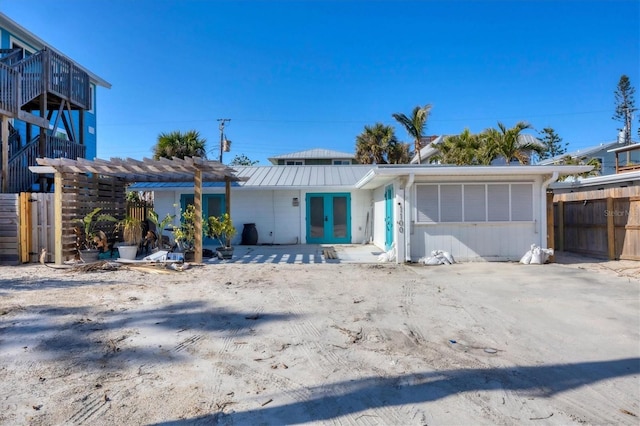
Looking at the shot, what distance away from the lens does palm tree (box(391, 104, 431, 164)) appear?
72.3 feet

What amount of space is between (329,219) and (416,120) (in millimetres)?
10383

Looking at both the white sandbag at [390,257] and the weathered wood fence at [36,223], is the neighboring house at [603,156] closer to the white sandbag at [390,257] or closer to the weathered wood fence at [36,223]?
the white sandbag at [390,257]

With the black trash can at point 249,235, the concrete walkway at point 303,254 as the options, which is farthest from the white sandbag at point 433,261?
the black trash can at point 249,235

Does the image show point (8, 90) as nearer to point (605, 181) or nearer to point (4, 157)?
point (4, 157)

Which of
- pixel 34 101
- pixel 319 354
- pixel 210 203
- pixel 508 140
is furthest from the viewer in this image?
pixel 508 140

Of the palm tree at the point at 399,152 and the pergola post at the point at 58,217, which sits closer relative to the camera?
the pergola post at the point at 58,217

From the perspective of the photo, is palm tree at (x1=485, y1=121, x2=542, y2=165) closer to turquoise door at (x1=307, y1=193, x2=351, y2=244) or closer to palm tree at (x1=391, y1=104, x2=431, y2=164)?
palm tree at (x1=391, y1=104, x2=431, y2=164)

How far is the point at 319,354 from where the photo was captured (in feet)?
12.5

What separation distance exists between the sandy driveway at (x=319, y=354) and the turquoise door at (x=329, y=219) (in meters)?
7.92

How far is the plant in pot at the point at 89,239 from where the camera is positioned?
32.0ft

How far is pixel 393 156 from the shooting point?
2556cm

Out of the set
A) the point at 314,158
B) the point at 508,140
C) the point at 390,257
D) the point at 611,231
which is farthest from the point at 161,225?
the point at 314,158

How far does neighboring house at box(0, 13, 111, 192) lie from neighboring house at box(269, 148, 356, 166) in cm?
1708

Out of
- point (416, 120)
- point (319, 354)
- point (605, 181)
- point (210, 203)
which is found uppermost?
point (416, 120)
